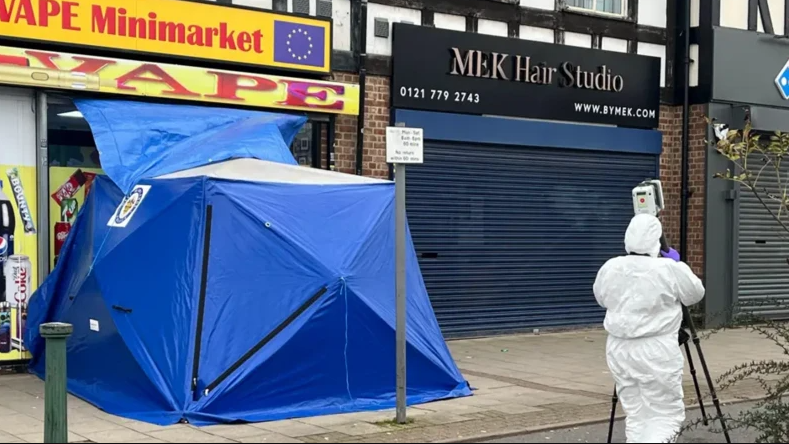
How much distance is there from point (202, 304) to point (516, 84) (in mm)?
6980

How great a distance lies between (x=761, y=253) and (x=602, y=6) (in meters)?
4.63

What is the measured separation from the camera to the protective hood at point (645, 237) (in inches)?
275

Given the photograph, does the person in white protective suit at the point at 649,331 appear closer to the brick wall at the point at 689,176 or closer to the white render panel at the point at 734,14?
the brick wall at the point at 689,176

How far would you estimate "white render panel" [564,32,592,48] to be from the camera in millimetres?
14570

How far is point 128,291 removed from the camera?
29.1 feet

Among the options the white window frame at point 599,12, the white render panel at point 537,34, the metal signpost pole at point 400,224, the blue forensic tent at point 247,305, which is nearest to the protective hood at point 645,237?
the metal signpost pole at point 400,224

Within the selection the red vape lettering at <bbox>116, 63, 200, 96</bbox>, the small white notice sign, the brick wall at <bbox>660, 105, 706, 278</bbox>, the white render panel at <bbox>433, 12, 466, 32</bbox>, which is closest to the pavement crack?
the small white notice sign

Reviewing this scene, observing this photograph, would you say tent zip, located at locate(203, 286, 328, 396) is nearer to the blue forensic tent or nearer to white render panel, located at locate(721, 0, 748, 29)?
the blue forensic tent

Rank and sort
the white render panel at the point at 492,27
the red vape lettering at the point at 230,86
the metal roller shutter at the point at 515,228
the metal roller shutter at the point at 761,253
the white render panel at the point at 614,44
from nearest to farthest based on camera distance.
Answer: the red vape lettering at the point at 230,86 < the metal roller shutter at the point at 515,228 < the white render panel at the point at 492,27 < the white render panel at the point at 614,44 < the metal roller shutter at the point at 761,253

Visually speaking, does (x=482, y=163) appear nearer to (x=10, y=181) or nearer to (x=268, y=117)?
(x=268, y=117)

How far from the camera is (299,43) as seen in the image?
1206cm

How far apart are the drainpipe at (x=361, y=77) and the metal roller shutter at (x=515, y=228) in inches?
27.6

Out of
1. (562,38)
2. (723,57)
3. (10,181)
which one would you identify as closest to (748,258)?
(723,57)

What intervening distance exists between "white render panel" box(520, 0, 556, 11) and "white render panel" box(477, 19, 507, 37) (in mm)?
478
